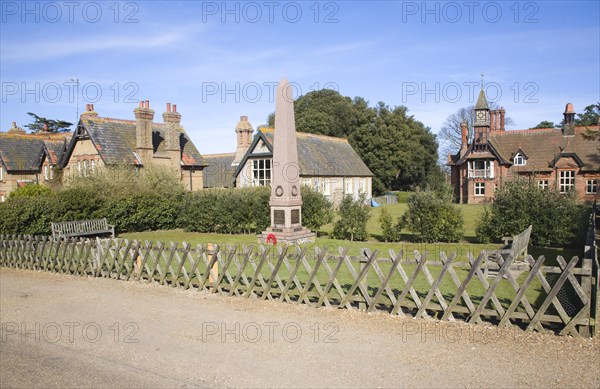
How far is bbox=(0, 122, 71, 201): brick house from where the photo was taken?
36.8 metres

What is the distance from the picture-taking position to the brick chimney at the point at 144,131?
1223 inches

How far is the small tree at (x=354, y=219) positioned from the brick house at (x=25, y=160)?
25.8 meters

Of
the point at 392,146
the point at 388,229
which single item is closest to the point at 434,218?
the point at 388,229

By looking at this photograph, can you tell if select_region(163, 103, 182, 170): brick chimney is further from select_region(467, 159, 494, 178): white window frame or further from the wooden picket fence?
select_region(467, 159, 494, 178): white window frame

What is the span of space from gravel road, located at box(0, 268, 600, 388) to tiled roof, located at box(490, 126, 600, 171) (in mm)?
39525

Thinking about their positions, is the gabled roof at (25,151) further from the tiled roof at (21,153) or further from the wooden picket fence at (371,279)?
the wooden picket fence at (371,279)

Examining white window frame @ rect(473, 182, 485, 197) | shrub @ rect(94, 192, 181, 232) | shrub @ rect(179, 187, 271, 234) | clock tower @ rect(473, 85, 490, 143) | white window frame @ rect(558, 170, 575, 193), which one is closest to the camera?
shrub @ rect(179, 187, 271, 234)

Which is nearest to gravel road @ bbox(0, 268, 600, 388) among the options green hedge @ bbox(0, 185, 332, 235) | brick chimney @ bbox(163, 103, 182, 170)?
green hedge @ bbox(0, 185, 332, 235)

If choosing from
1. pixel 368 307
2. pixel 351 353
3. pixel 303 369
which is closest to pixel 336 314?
pixel 368 307

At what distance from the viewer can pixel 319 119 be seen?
2351 inches

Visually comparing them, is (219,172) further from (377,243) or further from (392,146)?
(377,243)

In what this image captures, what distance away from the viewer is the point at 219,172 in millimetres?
53719

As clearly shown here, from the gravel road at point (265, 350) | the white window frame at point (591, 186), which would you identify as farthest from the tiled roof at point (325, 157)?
the gravel road at point (265, 350)

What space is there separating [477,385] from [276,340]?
311cm
